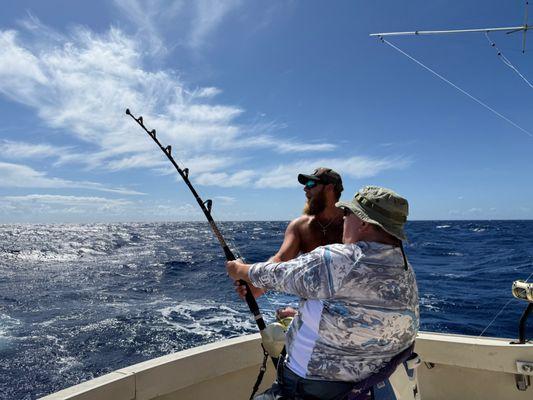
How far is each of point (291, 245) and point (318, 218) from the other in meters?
0.22

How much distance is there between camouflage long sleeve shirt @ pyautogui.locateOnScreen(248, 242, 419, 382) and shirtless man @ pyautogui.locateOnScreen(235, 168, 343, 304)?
0.97 meters

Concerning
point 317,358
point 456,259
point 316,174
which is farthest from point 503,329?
point 456,259

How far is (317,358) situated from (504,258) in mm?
18744

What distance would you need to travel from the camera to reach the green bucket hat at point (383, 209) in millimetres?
1345

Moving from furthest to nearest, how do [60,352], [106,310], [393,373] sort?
[106,310]
[60,352]
[393,373]

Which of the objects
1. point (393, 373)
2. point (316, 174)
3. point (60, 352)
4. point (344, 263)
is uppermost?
point (316, 174)

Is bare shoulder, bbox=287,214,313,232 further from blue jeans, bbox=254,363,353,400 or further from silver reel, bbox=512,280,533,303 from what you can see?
silver reel, bbox=512,280,533,303

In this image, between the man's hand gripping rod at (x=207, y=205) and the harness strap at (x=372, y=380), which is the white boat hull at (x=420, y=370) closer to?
the man's hand gripping rod at (x=207, y=205)

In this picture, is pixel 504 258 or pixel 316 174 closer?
pixel 316 174

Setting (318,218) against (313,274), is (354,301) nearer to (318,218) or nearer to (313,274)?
(313,274)

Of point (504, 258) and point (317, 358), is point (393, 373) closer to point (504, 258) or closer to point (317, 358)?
point (317, 358)

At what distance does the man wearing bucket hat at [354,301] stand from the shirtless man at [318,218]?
935 mm

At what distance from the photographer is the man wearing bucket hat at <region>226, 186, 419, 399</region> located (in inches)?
50.7

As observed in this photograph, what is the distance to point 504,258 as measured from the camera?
56.5 ft
